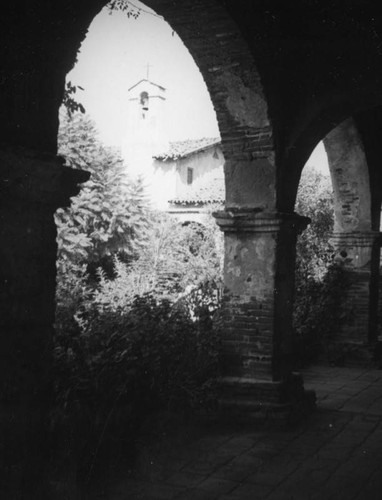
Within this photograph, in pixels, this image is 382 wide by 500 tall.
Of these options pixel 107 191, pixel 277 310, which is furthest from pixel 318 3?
pixel 107 191

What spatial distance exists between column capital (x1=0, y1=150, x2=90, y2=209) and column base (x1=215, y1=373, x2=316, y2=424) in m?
3.04

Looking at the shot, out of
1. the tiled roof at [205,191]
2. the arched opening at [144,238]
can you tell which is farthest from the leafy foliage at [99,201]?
the tiled roof at [205,191]

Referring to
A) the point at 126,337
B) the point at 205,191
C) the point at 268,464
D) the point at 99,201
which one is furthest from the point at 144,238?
the point at 268,464

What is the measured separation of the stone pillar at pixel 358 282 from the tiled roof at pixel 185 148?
22322 millimetres

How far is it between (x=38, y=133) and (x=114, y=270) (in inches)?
538

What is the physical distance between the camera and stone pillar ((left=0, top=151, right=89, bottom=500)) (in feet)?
8.63

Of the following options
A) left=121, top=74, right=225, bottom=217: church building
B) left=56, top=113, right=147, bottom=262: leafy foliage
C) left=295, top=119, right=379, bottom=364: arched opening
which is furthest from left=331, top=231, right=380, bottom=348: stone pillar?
left=121, top=74, right=225, bottom=217: church building

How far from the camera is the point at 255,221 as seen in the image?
5.37m

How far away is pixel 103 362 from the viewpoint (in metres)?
4.05

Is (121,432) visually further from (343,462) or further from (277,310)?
(277,310)

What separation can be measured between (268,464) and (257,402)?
3.71 ft

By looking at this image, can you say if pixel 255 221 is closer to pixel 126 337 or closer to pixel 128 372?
pixel 126 337

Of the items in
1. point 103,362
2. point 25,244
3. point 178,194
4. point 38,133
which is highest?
point 178,194

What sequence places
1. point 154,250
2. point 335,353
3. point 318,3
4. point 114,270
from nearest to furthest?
1. point 318,3
2. point 335,353
3. point 114,270
4. point 154,250
